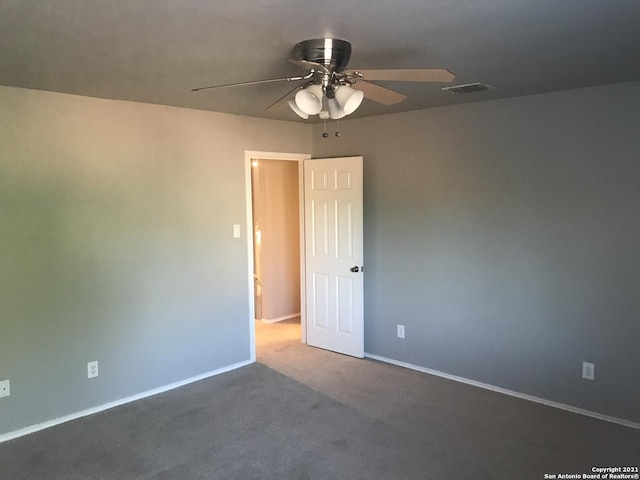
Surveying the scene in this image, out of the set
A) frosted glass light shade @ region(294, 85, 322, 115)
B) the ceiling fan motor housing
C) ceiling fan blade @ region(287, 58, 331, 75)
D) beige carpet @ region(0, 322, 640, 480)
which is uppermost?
the ceiling fan motor housing

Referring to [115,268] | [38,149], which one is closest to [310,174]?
[115,268]

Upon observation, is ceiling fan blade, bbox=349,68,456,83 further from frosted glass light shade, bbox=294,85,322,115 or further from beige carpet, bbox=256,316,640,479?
beige carpet, bbox=256,316,640,479

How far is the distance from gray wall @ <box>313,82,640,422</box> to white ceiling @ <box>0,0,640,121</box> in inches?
18.0

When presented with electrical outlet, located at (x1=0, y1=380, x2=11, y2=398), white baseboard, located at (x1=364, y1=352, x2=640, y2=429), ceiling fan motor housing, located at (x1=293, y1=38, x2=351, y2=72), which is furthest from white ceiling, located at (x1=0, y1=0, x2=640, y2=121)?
white baseboard, located at (x1=364, y1=352, x2=640, y2=429)

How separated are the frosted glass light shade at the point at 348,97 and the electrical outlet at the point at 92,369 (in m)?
2.74

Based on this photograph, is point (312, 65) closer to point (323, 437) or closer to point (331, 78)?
point (331, 78)

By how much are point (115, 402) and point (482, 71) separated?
3.57 metres

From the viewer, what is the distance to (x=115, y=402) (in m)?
3.70

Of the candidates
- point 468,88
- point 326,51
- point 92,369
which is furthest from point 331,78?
point 92,369

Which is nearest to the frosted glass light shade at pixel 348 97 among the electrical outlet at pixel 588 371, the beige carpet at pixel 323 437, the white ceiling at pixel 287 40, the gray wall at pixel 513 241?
the white ceiling at pixel 287 40

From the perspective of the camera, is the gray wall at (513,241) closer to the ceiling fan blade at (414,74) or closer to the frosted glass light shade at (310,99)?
the ceiling fan blade at (414,74)

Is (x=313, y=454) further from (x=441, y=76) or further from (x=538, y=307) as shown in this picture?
(x=441, y=76)

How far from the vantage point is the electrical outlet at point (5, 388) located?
3.17 m

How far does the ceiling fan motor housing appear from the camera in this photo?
7.16 ft
